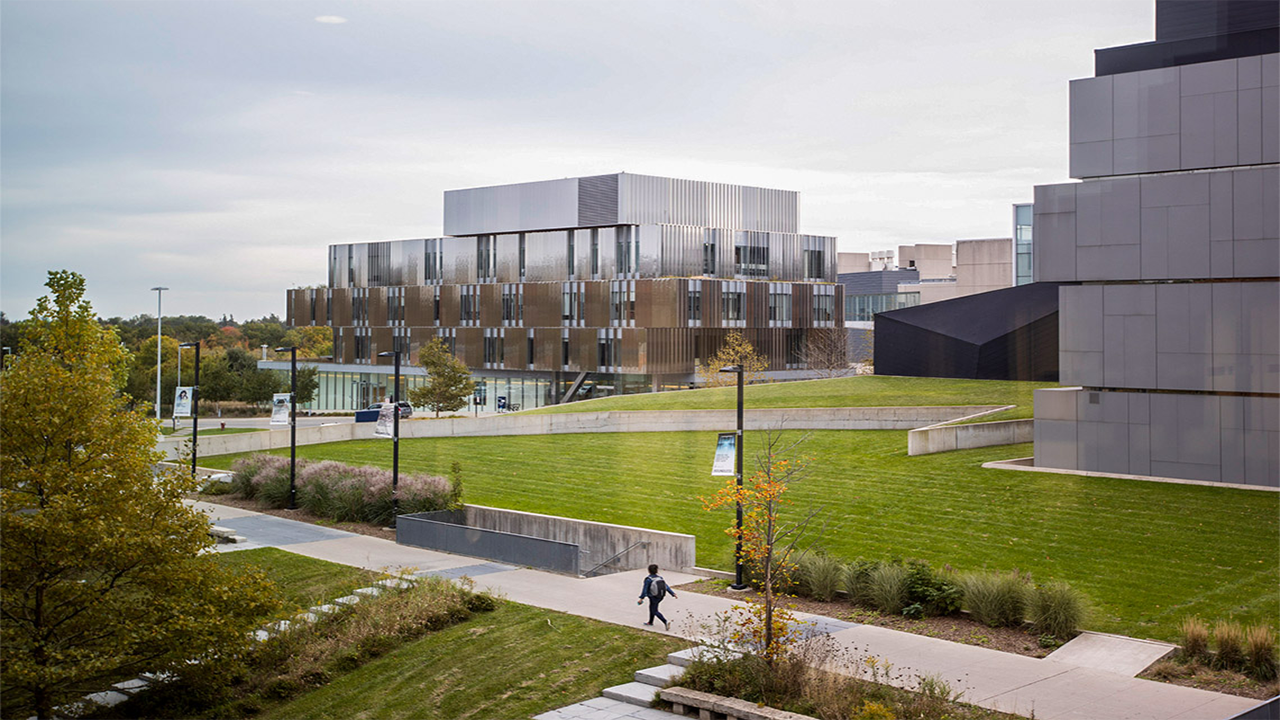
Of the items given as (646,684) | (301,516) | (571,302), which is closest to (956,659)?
(646,684)

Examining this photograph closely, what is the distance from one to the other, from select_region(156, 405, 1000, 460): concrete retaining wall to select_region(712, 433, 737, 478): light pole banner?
47.5ft

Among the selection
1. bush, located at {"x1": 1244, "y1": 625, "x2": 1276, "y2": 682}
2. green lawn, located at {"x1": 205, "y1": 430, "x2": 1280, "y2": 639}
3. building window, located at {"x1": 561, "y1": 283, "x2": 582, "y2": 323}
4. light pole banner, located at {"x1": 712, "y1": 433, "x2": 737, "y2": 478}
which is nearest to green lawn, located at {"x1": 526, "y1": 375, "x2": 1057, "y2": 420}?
green lawn, located at {"x1": 205, "y1": 430, "x2": 1280, "y2": 639}

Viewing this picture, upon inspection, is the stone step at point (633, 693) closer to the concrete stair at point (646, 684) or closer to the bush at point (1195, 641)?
the concrete stair at point (646, 684)

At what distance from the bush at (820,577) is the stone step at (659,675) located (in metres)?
4.38

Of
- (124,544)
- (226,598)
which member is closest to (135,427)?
(124,544)

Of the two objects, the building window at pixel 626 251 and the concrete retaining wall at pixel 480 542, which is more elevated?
the building window at pixel 626 251

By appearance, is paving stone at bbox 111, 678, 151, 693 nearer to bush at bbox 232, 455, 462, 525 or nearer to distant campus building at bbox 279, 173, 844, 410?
bush at bbox 232, 455, 462, 525

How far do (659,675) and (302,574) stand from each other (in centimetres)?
1021

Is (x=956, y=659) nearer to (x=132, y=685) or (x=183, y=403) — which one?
(x=132, y=685)

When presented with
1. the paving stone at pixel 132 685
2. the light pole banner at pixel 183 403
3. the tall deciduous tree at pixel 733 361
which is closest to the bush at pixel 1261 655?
the paving stone at pixel 132 685

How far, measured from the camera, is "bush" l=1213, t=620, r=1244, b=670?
12.8m

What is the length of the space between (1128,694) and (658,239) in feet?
186

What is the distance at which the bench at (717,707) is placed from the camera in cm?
1173

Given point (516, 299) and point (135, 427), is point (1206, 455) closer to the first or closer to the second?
point (135, 427)
